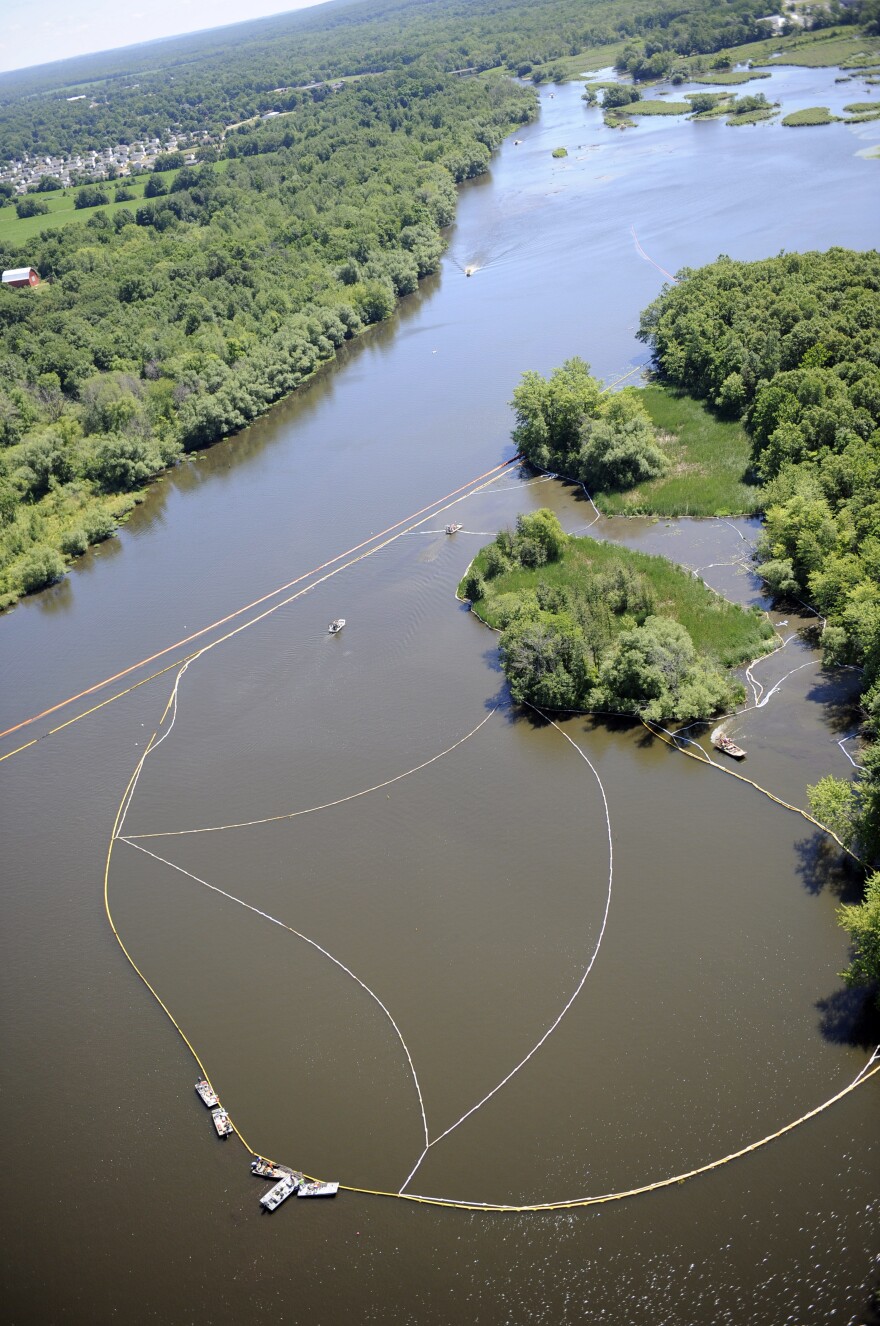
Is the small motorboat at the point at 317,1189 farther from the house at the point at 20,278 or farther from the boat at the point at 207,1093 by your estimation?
the house at the point at 20,278

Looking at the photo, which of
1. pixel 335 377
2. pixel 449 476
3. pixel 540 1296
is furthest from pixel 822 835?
pixel 335 377

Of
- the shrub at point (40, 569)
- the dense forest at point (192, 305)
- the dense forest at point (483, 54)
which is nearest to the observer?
the shrub at point (40, 569)

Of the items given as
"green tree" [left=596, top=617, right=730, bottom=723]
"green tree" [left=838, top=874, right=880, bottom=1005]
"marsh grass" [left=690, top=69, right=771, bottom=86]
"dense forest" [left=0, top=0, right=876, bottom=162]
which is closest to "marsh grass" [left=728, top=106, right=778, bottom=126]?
"marsh grass" [left=690, top=69, right=771, bottom=86]

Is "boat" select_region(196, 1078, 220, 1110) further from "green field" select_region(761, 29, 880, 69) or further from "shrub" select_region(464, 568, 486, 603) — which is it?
"green field" select_region(761, 29, 880, 69)

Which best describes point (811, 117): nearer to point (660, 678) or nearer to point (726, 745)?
point (660, 678)

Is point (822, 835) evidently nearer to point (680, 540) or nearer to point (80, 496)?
point (680, 540)

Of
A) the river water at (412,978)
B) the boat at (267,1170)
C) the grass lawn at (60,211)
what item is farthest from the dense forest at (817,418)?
the grass lawn at (60,211)
